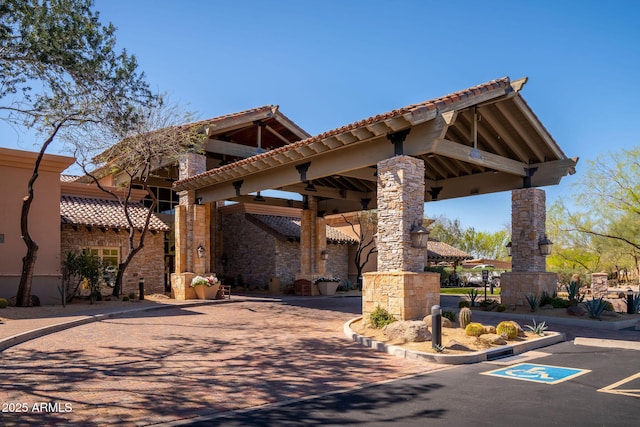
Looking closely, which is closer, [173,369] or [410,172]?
[173,369]

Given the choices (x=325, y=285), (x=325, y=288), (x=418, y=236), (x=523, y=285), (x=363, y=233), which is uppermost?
(x=363, y=233)

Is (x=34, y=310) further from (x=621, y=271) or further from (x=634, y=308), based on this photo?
(x=621, y=271)

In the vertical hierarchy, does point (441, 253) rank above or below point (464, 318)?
above

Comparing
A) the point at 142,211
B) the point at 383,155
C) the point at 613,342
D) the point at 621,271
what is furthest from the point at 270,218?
the point at 621,271

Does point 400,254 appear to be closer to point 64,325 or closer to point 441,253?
point 64,325

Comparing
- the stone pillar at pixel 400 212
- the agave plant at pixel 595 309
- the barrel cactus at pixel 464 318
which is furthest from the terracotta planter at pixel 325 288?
the barrel cactus at pixel 464 318

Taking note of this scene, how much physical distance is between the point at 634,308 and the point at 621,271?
1190 inches

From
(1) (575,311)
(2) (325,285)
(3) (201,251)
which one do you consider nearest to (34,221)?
(3) (201,251)

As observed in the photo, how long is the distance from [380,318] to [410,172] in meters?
3.48

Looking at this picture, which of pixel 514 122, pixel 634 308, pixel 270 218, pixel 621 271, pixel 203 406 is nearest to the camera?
pixel 203 406

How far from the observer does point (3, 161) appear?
1697cm

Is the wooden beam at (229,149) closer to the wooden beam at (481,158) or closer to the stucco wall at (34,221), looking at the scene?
the stucco wall at (34,221)

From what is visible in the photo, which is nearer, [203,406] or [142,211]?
[203,406]

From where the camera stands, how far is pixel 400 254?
1184 cm
